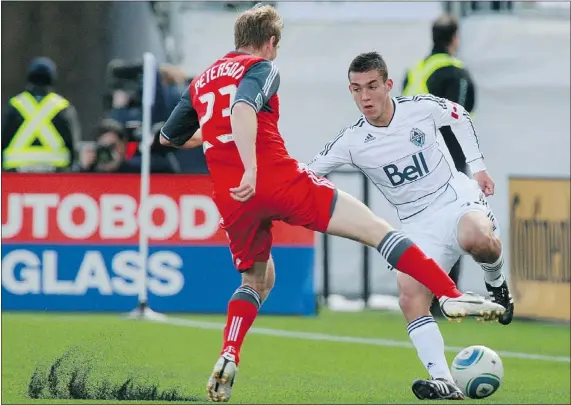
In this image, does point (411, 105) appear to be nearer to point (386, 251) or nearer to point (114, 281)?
point (386, 251)

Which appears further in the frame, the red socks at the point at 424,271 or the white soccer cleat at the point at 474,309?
the red socks at the point at 424,271

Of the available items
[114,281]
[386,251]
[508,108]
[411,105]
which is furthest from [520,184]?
[386,251]

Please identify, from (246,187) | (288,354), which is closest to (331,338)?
(288,354)

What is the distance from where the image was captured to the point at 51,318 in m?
12.2

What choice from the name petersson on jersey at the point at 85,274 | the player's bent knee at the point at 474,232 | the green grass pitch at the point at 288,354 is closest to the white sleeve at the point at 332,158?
the player's bent knee at the point at 474,232

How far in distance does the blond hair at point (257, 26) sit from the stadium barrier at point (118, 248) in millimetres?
5293

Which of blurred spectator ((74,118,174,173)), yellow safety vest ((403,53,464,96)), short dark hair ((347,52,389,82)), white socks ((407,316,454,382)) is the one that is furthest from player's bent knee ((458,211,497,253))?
blurred spectator ((74,118,174,173))

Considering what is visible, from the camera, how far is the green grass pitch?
315 inches

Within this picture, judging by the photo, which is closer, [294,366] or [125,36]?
[294,366]

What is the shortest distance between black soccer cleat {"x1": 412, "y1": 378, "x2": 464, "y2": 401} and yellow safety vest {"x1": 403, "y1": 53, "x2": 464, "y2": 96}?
444cm

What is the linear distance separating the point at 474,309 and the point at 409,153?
1423 millimetres

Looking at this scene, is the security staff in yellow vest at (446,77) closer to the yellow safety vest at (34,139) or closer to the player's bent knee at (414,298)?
the yellow safety vest at (34,139)

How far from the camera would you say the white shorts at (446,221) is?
8.32m

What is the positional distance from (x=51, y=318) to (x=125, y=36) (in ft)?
23.0
